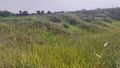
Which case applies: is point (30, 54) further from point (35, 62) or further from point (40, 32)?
point (40, 32)

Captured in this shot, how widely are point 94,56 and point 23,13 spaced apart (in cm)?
4378

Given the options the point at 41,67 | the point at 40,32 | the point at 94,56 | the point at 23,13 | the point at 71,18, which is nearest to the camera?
the point at 41,67

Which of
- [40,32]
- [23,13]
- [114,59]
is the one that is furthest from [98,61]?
[23,13]

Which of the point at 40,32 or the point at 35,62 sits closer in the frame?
the point at 35,62

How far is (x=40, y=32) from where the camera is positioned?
26.0ft

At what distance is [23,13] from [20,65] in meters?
44.4

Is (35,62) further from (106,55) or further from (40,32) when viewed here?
(40,32)

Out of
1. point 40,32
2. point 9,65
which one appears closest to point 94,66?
point 9,65

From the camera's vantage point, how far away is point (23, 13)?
49.6 meters

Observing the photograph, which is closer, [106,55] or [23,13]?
[106,55]

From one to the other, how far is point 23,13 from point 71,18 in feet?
33.1

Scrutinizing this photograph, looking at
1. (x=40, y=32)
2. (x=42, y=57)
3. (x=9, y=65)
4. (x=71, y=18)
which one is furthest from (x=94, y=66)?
(x=71, y=18)

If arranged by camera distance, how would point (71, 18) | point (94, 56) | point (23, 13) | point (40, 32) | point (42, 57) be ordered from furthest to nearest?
1. point (23, 13)
2. point (71, 18)
3. point (40, 32)
4. point (94, 56)
5. point (42, 57)

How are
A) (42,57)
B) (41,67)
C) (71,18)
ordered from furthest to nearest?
(71,18) < (42,57) < (41,67)
